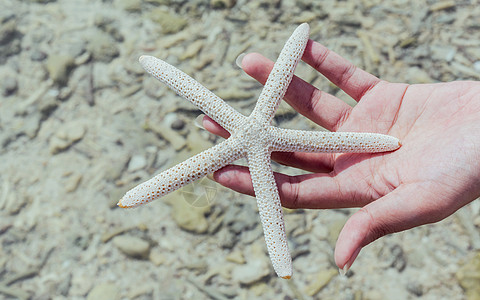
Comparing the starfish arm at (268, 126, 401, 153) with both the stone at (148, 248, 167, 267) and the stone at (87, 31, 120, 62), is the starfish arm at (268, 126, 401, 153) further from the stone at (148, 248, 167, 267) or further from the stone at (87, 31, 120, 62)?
the stone at (87, 31, 120, 62)

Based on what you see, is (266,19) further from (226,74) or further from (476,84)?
(476,84)

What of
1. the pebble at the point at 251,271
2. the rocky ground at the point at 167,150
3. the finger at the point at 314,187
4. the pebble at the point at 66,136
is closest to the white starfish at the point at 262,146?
the finger at the point at 314,187

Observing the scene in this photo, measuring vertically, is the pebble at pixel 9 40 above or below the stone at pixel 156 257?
above

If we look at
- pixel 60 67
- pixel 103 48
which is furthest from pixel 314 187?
pixel 60 67

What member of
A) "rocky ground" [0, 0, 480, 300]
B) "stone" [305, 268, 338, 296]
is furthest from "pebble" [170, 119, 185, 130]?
"stone" [305, 268, 338, 296]

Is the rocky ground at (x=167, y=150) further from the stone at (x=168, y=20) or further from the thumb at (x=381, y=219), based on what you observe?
the thumb at (x=381, y=219)

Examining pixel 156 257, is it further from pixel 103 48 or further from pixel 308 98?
pixel 103 48

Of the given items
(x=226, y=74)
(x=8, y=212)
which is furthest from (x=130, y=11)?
(x=8, y=212)
